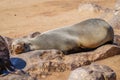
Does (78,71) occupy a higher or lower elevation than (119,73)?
higher

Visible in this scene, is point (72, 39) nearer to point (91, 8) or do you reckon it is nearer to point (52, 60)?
point (52, 60)

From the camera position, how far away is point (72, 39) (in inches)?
257

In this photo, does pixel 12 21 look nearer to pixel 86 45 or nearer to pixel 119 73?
pixel 86 45

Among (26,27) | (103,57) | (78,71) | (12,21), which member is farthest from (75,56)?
(12,21)

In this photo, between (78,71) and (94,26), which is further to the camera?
(94,26)

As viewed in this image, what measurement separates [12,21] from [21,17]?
593 millimetres

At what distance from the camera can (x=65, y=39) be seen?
6535 millimetres

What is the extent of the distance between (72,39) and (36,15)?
6.21 m

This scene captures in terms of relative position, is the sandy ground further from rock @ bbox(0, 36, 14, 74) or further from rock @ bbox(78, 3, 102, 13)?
rock @ bbox(0, 36, 14, 74)

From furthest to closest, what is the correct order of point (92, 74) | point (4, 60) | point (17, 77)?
1. point (4, 60)
2. point (92, 74)
3. point (17, 77)

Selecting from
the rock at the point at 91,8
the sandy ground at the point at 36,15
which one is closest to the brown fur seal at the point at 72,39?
the sandy ground at the point at 36,15

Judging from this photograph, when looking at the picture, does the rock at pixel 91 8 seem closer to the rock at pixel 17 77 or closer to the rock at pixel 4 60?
the rock at pixel 4 60

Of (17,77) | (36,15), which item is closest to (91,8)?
(36,15)

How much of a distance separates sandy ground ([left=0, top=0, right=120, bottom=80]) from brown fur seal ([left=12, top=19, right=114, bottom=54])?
9.83ft
